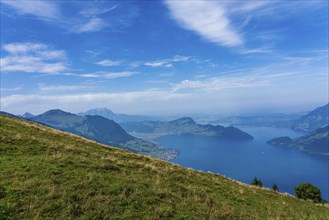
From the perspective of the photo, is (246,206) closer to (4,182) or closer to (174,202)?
(174,202)

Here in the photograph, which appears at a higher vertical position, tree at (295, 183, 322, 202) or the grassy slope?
the grassy slope

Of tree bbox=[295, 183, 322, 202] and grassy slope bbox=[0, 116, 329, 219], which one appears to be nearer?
grassy slope bbox=[0, 116, 329, 219]

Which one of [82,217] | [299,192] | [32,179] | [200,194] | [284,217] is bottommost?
[299,192]

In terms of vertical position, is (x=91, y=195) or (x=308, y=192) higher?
(x=91, y=195)

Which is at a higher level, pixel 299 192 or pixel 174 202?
pixel 174 202

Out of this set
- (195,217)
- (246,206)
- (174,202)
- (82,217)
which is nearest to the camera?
(82,217)

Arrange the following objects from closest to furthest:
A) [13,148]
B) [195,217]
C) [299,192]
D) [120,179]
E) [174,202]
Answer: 1. [195,217]
2. [174,202]
3. [120,179]
4. [13,148]
5. [299,192]

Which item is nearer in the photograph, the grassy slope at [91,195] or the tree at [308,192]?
the grassy slope at [91,195]

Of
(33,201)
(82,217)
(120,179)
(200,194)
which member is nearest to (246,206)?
(200,194)

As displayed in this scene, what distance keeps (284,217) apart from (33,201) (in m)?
17.4

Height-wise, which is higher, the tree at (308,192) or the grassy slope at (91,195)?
the grassy slope at (91,195)

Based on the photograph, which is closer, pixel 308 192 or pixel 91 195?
pixel 91 195

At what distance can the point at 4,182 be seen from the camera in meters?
14.1

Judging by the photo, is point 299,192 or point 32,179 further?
point 299,192
